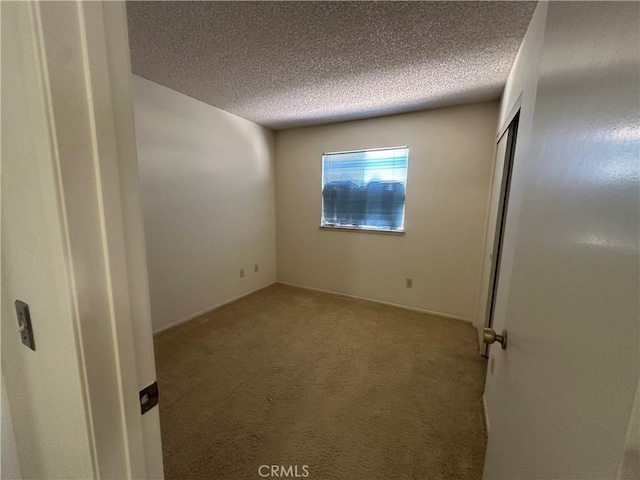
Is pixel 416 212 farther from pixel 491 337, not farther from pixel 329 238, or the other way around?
pixel 491 337

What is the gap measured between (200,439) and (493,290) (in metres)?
2.29

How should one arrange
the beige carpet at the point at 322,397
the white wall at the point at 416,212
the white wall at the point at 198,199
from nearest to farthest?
the beige carpet at the point at 322,397 < the white wall at the point at 198,199 < the white wall at the point at 416,212

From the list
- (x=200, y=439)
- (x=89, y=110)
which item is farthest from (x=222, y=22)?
(x=200, y=439)

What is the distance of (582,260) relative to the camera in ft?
1.28

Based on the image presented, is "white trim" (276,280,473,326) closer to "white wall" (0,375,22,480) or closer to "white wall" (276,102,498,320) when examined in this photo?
"white wall" (276,102,498,320)

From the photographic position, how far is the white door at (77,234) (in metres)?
0.37

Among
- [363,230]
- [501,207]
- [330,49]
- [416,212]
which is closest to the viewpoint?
[330,49]

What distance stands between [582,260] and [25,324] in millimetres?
964

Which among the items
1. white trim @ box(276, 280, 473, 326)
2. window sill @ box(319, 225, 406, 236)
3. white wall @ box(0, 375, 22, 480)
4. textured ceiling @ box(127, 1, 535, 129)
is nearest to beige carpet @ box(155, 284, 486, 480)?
white trim @ box(276, 280, 473, 326)

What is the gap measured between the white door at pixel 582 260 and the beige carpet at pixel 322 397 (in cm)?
101

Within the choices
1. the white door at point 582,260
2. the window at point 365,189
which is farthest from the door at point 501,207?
the white door at point 582,260

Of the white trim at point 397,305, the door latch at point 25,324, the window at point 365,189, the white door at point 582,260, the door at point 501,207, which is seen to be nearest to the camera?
the white door at point 582,260

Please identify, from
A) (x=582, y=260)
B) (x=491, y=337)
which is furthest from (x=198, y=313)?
(x=582, y=260)

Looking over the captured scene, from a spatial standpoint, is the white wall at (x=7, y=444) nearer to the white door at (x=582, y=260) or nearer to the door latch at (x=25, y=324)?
the door latch at (x=25, y=324)
